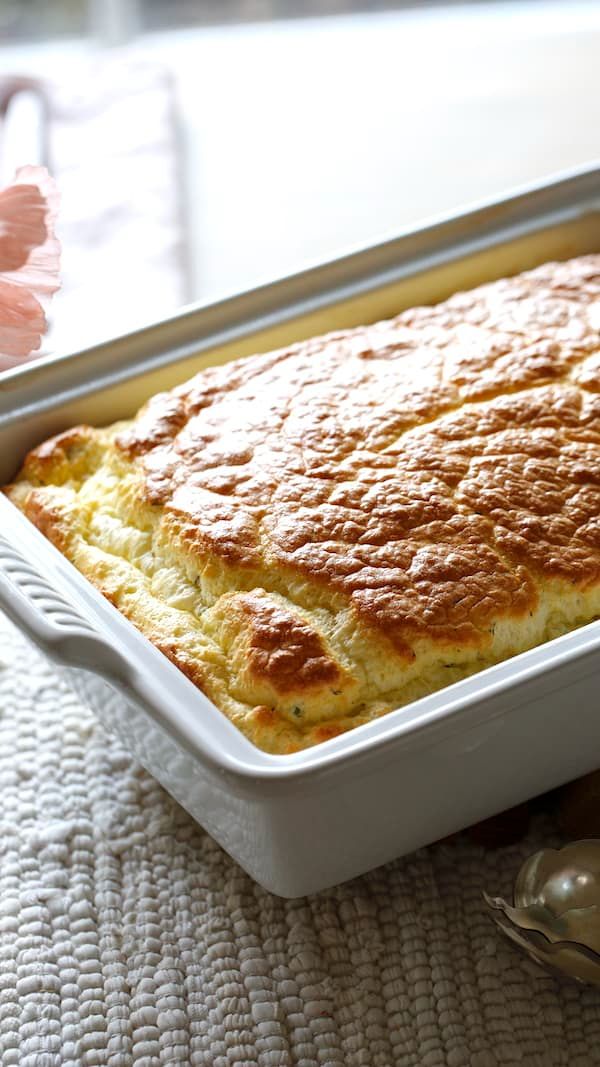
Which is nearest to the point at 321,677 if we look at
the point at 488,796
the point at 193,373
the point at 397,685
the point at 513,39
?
the point at 397,685

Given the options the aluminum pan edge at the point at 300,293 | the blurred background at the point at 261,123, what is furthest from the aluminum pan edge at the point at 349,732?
the blurred background at the point at 261,123

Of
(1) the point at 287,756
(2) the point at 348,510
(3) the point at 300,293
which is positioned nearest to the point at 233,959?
(1) the point at 287,756

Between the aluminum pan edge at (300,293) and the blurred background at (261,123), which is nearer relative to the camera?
the aluminum pan edge at (300,293)

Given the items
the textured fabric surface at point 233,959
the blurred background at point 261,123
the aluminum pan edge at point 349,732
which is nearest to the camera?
the aluminum pan edge at point 349,732

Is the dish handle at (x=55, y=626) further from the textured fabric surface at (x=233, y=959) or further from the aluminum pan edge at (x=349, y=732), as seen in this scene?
the textured fabric surface at (x=233, y=959)

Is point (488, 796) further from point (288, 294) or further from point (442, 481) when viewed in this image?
point (288, 294)

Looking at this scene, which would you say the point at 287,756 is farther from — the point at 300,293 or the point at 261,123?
the point at 261,123

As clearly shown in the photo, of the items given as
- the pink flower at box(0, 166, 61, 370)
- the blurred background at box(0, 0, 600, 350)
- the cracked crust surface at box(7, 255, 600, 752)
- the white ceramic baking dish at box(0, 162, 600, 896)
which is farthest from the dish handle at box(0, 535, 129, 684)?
the blurred background at box(0, 0, 600, 350)
